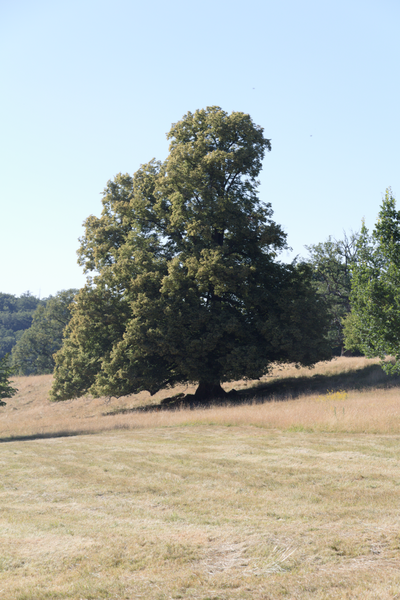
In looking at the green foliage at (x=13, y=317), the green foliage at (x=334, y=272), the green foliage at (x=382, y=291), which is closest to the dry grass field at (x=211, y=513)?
the green foliage at (x=382, y=291)

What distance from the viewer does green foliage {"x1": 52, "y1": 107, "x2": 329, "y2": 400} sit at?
2822 cm

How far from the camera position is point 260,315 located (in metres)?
30.4

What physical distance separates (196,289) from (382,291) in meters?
11.3

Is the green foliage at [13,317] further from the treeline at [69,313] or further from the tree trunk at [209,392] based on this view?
the tree trunk at [209,392]

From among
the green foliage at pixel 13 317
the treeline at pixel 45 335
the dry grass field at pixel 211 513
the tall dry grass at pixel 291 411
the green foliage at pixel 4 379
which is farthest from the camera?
the green foliage at pixel 13 317

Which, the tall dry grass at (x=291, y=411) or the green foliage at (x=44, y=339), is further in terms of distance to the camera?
the green foliage at (x=44, y=339)

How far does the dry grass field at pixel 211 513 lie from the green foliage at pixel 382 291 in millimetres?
5500

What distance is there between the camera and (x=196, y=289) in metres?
29.9

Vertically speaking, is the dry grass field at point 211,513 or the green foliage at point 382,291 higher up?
the green foliage at point 382,291

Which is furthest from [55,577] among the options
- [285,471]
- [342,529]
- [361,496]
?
[285,471]

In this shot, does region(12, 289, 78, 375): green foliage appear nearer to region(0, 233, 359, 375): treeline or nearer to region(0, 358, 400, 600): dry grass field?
region(0, 233, 359, 375): treeline

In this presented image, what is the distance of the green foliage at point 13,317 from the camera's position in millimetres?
124312

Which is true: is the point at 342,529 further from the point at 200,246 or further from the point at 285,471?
the point at 200,246

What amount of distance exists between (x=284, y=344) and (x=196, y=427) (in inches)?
388
